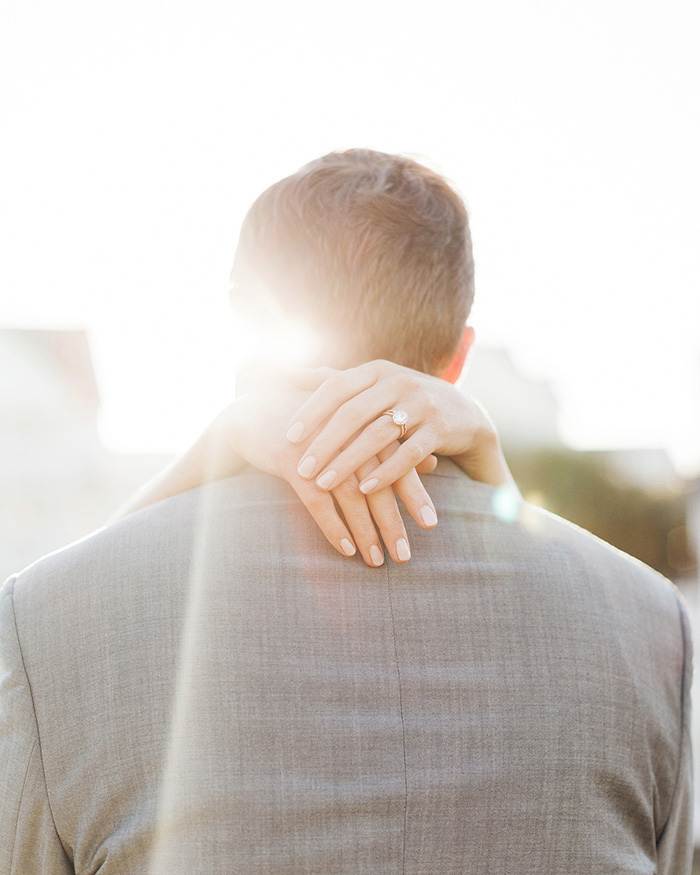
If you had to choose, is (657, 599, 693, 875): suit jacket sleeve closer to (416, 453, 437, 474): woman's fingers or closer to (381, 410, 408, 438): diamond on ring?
(416, 453, 437, 474): woman's fingers

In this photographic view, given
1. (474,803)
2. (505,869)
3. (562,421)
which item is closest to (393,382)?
(474,803)

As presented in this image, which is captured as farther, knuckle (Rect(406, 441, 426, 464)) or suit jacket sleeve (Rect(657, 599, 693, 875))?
suit jacket sleeve (Rect(657, 599, 693, 875))

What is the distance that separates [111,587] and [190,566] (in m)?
0.13

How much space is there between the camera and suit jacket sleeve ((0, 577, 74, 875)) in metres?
1.22

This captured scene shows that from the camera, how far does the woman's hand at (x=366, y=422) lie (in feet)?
4.21

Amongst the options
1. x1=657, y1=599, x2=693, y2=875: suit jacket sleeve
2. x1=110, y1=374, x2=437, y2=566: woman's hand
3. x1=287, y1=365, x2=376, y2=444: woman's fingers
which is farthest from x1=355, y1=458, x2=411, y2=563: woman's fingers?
x1=657, y1=599, x2=693, y2=875: suit jacket sleeve

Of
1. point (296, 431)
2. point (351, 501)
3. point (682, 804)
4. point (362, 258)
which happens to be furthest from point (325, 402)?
point (682, 804)

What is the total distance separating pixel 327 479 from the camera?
1.27 m

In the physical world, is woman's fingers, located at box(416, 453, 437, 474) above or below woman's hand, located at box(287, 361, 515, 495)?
below

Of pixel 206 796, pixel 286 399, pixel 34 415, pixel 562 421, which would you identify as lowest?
pixel 562 421

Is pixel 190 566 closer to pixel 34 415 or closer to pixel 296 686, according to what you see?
pixel 296 686

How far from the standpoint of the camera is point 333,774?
47.2 inches

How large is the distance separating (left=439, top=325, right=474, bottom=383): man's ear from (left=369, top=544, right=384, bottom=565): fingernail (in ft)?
1.64

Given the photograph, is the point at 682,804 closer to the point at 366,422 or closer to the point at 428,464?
the point at 428,464
